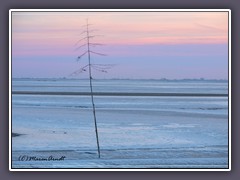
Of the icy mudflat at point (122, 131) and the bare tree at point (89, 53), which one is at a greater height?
the bare tree at point (89, 53)

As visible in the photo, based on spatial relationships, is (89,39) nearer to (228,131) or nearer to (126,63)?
(126,63)

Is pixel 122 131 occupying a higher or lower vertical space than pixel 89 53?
lower

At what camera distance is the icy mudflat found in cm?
1359

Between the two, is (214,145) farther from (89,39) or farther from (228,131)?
(89,39)

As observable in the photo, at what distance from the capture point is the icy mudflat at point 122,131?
44.6 ft

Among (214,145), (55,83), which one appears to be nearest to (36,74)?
(55,83)

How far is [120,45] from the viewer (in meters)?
13.6

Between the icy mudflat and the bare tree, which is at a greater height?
the bare tree

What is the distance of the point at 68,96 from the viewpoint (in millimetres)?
13648

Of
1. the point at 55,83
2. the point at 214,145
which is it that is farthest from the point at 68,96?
the point at 214,145

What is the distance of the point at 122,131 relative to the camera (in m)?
13.6

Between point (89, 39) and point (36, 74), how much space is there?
17.5 inches

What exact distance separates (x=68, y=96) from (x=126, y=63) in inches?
18.4
